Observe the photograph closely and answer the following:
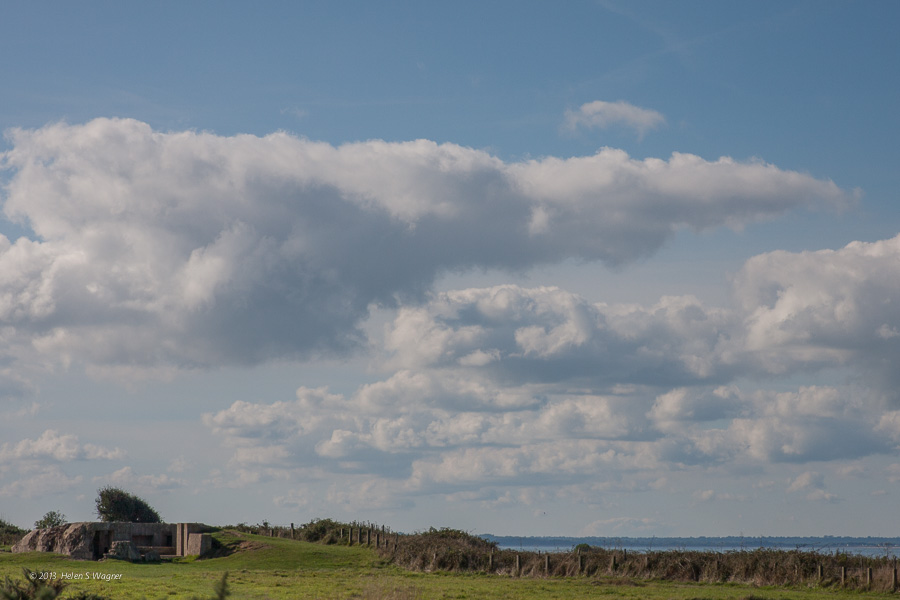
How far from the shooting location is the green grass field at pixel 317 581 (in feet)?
121

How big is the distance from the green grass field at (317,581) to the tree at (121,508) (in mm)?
38723

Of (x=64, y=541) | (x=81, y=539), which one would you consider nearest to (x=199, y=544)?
(x=81, y=539)

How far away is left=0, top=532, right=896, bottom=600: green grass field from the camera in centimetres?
3675

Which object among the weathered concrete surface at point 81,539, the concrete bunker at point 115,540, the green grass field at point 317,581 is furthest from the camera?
the concrete bunker at point 115,540

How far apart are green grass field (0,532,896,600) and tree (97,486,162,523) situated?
38723 millimetres

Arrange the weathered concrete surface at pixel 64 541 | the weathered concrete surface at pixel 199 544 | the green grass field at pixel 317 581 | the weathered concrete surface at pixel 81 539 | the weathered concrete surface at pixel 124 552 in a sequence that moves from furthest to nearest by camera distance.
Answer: the weathered concrete surface at pixel 199 544, the weathered concrete surface at pixel 81 539, the weathered concrete surface at pixel 64 541, the weathered concrete surface at pixel 124 552, the green grass field at pixel 317 581

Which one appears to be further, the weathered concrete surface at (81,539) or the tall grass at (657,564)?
the weathered concrete surface at (81,539)

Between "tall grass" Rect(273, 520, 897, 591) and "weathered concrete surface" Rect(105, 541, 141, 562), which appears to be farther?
"weathered concrete surface" Rect(105, 541, 141, 562)

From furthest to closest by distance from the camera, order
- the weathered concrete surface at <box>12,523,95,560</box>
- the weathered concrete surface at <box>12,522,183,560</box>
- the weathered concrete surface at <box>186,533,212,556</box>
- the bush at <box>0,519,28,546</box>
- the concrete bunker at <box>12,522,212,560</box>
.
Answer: the bush at <box>0,519,28,546</box> < the weathered concrete surface at <box>186,533,212,556</box> < the concrete bunker at <box>12,522,212,560</box> < the weathered concrete surface at <box>12,522,183,560</box> < the weathered concrete surface at <box>12,523,95,560</box>

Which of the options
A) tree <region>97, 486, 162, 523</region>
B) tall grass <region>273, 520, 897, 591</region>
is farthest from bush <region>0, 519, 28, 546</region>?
tall grass <region>273, 520, 897, 591</region>

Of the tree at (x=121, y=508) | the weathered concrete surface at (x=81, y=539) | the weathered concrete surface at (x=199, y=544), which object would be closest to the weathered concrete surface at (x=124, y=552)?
the weathered concrete surface at (x=81, y=539)

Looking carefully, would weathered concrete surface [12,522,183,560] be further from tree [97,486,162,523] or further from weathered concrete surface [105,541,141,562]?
tree [97,486,162,523]

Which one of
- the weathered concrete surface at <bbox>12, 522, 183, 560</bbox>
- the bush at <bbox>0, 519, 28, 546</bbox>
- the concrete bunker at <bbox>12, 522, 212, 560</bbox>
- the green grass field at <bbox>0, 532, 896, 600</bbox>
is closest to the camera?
the green grass field at <bbox>0, 532, 896, 600</bbox>

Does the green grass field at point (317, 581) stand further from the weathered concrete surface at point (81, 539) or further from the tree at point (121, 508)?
the tree at point (121, 508)
